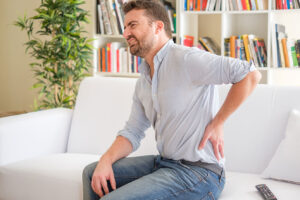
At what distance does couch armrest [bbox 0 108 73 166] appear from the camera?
7.75 ft

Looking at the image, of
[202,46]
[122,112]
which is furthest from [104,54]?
[122,112]

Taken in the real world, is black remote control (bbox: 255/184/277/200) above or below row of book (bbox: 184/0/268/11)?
below

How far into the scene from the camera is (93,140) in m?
2.53

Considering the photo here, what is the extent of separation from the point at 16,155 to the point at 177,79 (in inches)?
43.8

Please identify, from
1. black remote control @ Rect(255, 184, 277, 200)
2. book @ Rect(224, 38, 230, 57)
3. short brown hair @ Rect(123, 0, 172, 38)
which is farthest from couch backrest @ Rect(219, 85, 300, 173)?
book @ Rect(224, 38, 230, 57)

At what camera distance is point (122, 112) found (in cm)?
248

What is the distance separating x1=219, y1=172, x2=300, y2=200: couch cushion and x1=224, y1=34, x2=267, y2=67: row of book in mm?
1961

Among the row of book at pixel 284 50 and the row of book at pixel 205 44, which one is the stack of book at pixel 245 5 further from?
the row of book at pixel 205 44

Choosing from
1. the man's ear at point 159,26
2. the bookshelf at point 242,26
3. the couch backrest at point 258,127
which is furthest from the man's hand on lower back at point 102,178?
the bookshelf at point 242,26

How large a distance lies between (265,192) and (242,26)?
260 centimetres

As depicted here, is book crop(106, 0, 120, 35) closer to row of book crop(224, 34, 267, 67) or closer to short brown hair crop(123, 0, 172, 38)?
row of book crop(224, 34, 267, 67)

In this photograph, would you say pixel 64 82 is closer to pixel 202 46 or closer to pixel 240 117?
pixel 202 46

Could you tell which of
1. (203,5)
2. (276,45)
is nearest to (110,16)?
(203,5)

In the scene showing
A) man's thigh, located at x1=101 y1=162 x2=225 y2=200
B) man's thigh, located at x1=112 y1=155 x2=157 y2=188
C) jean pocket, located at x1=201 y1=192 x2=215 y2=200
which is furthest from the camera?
man's thigh, located at x1=112 y1=155 x2=157 y2=188
